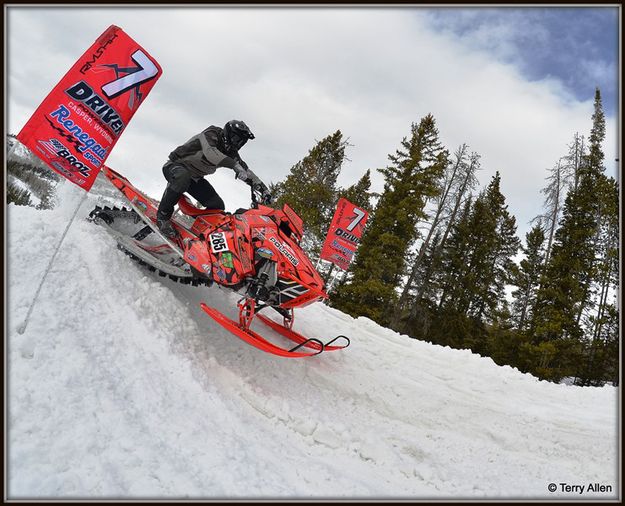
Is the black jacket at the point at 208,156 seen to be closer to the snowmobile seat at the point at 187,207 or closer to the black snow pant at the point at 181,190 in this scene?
the black snow pant at the point at 181,190

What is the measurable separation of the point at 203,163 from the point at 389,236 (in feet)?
50.0

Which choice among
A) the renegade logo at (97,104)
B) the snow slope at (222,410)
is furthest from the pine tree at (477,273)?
the renegade logo at (97,104)

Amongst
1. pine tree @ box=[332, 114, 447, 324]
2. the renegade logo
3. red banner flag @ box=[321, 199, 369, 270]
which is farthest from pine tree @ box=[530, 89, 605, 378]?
the renegade logo

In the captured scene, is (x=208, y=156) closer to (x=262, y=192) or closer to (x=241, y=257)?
(x=262, y=192)

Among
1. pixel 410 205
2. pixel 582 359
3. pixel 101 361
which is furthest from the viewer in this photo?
pixel 410 205

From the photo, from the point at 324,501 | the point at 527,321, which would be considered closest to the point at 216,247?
the point at 324,501

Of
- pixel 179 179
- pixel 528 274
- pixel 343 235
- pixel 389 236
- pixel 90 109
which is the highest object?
pixel 528 274

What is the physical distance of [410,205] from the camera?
2077 centimetres

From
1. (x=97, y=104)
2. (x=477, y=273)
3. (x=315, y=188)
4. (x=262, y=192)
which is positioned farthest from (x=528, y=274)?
(x=97, y=104)

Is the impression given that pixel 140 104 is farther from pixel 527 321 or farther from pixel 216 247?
pixel 527 321

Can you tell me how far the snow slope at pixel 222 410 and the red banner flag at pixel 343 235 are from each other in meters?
7.39

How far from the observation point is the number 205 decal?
5.68 metres

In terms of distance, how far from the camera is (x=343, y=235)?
14117 millimetres

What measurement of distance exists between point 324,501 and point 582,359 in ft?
69.7
